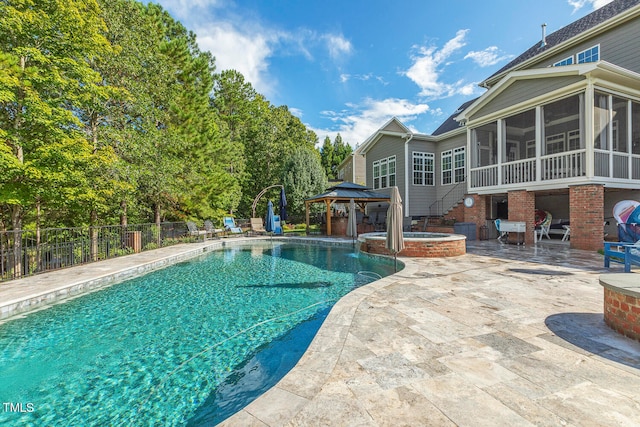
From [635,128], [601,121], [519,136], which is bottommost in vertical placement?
[601,121]

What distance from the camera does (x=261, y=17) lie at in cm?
1479

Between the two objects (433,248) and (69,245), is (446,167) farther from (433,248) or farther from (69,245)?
(69,245)

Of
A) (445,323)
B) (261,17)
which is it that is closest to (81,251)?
(445,323)

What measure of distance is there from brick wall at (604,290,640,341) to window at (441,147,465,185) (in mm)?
13794

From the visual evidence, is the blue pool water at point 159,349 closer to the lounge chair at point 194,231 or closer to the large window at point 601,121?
the lounge chair at point 194,231

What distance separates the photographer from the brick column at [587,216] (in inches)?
360

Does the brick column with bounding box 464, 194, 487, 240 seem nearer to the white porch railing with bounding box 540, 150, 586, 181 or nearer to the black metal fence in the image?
the white porch railing with bounding box 540, 150, 586, 181

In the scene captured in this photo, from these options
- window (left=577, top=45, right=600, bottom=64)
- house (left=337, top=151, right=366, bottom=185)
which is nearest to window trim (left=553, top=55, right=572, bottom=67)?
window (left=577, top=45, right=600, bottom=64)

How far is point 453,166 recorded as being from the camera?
54.9ft

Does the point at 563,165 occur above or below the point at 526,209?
above

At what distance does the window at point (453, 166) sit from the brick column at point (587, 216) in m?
6.72

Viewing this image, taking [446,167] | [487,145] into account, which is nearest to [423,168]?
[446,167]

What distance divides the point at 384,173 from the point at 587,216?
37.5ft

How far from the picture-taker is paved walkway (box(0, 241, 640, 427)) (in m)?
1.98
